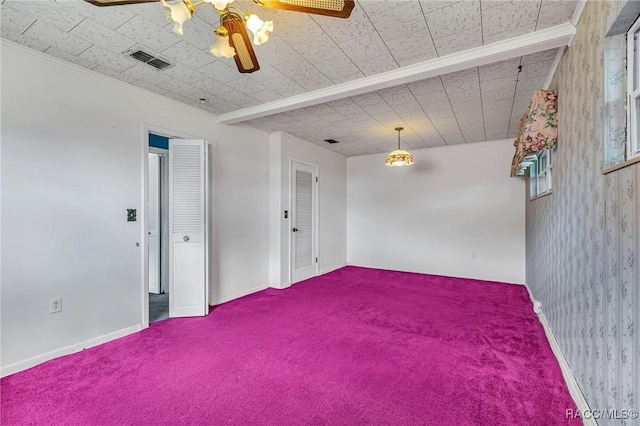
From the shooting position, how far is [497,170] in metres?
5.17

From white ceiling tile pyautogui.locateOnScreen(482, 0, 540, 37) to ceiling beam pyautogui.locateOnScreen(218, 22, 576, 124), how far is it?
0.16m

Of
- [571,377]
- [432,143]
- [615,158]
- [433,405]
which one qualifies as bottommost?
[433,405]

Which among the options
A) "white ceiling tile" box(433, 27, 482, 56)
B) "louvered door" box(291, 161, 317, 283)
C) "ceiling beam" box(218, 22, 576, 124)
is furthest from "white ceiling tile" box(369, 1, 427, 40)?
"louvered door" box(291, 161, 317, 283)

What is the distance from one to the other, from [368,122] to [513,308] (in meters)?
3.10

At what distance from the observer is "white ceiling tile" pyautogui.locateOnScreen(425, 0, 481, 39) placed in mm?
1851

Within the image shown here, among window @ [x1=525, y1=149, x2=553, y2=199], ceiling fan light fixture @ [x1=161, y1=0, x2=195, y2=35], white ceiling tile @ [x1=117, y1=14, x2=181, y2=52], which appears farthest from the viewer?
window @ [x1=525, y1=149, x2=553, y2=199]

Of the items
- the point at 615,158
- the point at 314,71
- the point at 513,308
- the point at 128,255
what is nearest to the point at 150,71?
the point at 314,71

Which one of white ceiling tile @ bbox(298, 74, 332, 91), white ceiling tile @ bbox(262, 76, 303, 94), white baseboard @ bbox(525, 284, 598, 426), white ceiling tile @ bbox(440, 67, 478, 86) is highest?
white ceiling tile @ bbox(440, 67, 478, 86)

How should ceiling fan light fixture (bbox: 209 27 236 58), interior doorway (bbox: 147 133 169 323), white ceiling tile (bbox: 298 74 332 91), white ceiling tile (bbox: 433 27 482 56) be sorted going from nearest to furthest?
ceiling fan light fixture (bbox: 209 27 236 58), white ceiling tile (bbox: 433 27 482 56), white ceiling tile (bbox: 298 74 332 91), interior doorway (bbox: 147 133 169 323)

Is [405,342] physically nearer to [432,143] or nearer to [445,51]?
[445,51]

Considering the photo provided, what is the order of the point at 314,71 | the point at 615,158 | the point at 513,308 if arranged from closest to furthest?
1. the point at 615,158
2. the point at 314,71
3. the point at 513,308

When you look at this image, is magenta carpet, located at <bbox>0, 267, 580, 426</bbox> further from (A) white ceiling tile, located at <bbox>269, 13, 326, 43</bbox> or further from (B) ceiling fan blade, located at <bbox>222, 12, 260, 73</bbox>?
(A) white ceiling tile, located at <bbox>269, 13, 326, 43</bbox>

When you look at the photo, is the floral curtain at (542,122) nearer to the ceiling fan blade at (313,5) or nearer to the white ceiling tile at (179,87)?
the ceiling fan blade at (313,5)

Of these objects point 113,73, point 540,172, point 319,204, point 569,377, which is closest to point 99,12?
point 113,73
